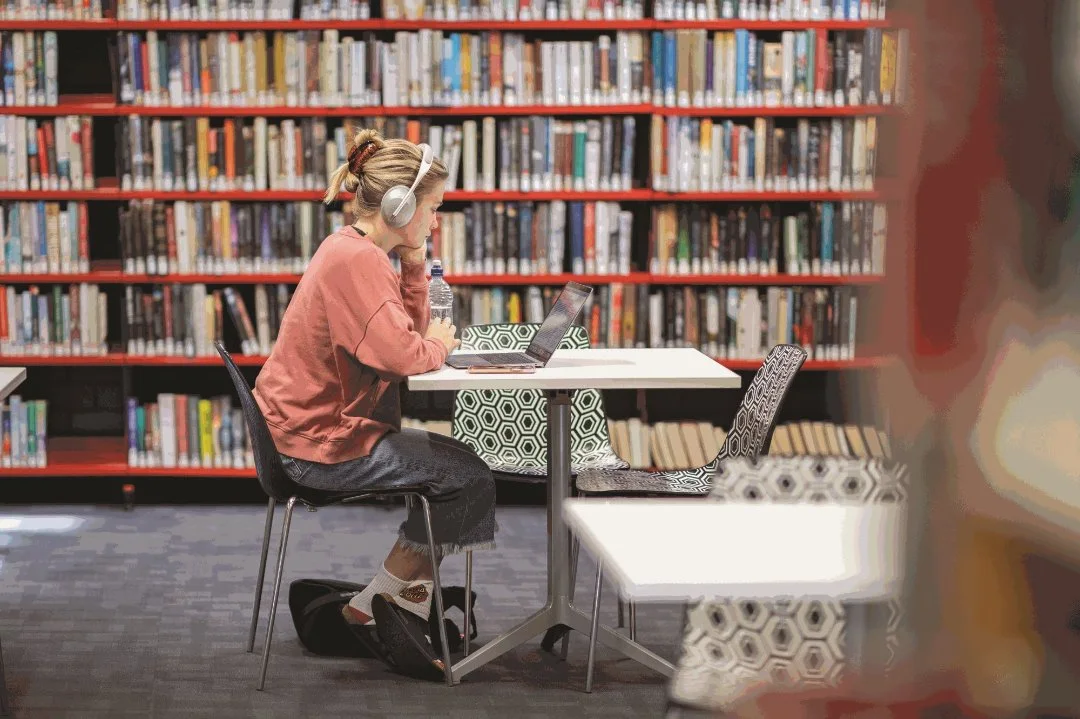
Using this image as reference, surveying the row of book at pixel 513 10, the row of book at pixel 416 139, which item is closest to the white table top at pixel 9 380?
the row of book at pixel 416 139

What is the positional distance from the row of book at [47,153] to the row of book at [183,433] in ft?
2.59

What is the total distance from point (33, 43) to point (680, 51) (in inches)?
86.0

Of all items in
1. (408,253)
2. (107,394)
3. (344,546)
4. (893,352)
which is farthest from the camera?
Answer: (107,394)

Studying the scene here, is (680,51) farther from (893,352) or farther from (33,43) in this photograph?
(893,352)

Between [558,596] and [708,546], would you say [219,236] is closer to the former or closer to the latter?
[558,596]

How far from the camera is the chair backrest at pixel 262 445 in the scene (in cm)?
254

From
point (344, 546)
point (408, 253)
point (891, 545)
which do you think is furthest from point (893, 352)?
point (344, 546)

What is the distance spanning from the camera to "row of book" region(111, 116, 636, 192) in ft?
14.1

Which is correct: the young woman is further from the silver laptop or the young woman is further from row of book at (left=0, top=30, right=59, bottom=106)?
row of book at (left=0, top=30, right=59, bottom=106)

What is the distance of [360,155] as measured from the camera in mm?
2809

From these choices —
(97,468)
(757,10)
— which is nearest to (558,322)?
(757,10)

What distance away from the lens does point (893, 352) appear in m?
0.34

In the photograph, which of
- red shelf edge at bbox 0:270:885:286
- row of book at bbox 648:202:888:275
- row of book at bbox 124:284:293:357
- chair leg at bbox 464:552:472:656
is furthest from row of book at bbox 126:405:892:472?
chair leg at bbox 464:552:472:656

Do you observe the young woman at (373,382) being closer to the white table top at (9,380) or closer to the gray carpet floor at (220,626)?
the gray carpet floor at (220,626)
